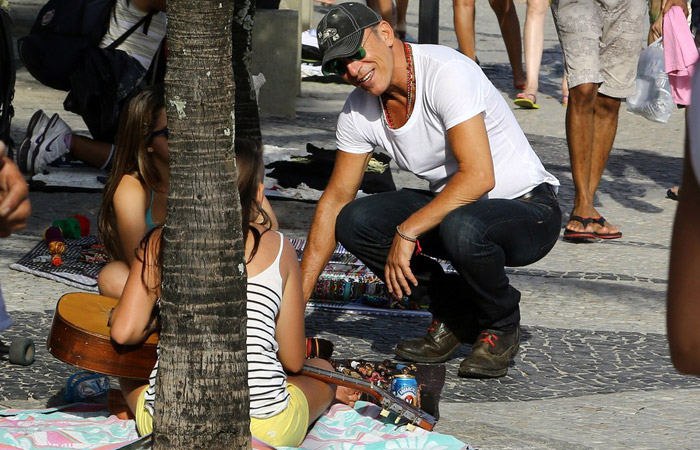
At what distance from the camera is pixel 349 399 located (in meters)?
3.80

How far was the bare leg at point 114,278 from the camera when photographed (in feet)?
12.0

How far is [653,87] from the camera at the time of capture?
6.93 m

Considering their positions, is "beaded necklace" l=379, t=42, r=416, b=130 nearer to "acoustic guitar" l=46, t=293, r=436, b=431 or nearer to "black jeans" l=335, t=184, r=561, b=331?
"black jeans" l=335, t=184, r=561, b=331

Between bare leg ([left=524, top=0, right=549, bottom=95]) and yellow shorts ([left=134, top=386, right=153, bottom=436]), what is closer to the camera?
yellow shorts ([left=134, top=386, right=153, bottom=436])

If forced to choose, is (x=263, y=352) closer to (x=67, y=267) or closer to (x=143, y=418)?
(x=143, y=418)

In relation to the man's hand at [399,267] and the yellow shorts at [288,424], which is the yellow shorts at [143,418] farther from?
the man's hand at [399,267]

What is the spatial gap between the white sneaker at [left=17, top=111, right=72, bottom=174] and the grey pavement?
33 centimetres

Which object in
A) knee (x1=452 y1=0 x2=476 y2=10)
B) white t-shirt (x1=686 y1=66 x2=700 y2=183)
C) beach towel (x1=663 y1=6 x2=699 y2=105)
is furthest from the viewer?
knee (x1=452 y1=0 x2=476 y2=10)

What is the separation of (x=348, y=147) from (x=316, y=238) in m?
0.37

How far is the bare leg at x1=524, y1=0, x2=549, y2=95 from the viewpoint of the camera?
31.8ft

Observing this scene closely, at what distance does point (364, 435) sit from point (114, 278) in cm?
92

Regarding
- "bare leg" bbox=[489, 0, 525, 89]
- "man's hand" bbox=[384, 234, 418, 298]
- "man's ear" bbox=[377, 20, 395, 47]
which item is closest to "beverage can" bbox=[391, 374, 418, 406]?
"man's hand" bbox=[384, 234, 418, 298]

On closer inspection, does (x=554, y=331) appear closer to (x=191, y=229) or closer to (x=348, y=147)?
(x=348, y=147)

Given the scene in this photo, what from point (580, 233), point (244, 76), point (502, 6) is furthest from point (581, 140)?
point (502, 6)
